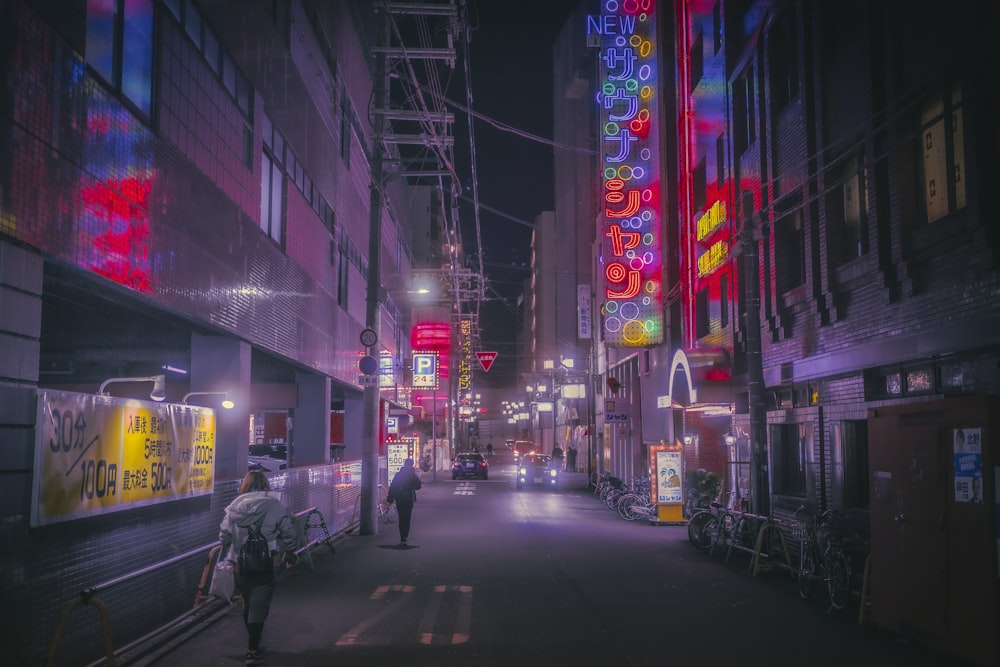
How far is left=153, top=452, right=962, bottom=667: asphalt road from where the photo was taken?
9.23 metres

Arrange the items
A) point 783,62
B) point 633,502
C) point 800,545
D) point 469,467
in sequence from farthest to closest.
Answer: point 469,467 < point 633,502 < point 783,62 < point 800,545

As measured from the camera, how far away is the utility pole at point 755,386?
1658cm

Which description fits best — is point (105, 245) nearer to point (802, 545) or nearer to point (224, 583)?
point (224, 583)

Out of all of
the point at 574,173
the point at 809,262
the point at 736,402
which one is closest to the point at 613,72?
the point at 736,402

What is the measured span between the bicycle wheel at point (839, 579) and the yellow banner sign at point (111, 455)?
8.67m

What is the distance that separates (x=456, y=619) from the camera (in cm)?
1107

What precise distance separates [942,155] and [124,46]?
10.6m

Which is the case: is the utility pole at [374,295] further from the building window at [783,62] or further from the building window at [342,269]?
the building window at [783,62]

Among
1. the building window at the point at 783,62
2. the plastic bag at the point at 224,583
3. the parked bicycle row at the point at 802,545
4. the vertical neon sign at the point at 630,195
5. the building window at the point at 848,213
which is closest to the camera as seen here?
the plastic bag at the point at 224,583

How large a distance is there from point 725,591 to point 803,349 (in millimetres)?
5399

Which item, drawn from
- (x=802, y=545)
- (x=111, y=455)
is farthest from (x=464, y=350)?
(x=111, y=455)

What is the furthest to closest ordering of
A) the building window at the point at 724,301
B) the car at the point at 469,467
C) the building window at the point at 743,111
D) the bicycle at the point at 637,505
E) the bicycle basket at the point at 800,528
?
the car at the point at 469,467 < the bicycle at the point at 637,505 < the building window at the point at 724,301 < the building window at the point at 743,111 < the bicycle basket at the point at 800,528

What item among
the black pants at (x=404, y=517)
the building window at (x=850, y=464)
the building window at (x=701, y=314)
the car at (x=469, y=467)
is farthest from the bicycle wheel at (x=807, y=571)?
the car at (x=469, y=467)

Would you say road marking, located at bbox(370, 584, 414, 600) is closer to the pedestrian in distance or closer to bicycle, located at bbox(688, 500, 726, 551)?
the pedestrian in distance
